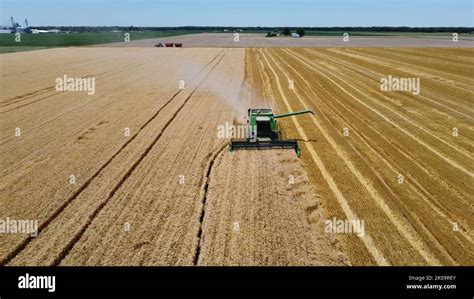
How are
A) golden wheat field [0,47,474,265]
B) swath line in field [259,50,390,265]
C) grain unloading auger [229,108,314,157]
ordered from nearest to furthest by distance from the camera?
swath line in field [259,50,390,265] < golden wheat field [0,47,474,265] < grain unloading auger [229,108,314,157]

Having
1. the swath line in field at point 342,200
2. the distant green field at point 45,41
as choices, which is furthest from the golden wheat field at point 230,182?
the distant green field at point 45,41

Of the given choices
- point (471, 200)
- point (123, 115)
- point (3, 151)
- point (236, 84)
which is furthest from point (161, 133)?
point (236, 84)

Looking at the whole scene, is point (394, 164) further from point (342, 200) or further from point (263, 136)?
point (263, 136)

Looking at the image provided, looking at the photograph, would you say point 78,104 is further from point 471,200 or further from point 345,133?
point 471,200

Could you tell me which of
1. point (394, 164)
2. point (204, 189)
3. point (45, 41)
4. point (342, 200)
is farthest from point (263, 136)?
point (45, 41)

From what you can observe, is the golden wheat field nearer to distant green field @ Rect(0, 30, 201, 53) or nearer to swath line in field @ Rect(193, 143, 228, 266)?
swath line in field @ Rect(193, 143, 228, 266)

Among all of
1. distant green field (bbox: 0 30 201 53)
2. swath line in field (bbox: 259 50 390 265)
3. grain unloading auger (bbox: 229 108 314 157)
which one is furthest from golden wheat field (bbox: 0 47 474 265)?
distant green field (bbox: 0 30 201 53)
